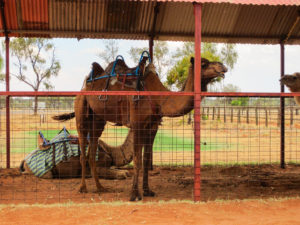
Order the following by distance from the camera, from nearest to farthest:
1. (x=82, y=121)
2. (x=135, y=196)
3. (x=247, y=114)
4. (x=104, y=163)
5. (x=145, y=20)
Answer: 1. (x=135, y=196)
2. (x=82, y=121)
3. (x=104, y=163)
4. (x=145, y=20)
5. (x=247, y=114)

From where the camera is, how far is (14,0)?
318 inches

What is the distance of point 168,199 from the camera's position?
6090 millimetres


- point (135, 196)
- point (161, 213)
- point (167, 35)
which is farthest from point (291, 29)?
point (161, 213)

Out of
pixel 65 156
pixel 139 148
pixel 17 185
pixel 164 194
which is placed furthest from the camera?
pixel 65 156

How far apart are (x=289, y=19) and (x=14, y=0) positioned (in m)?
6.49

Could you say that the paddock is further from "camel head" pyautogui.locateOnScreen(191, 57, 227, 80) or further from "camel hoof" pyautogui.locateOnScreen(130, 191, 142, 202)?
"camel head" pyautogui.locateOnScreen(191, 57, 227, 80)

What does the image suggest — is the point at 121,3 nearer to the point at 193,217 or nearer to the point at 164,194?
the point at 164,194

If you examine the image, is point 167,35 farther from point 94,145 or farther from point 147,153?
point 147,153

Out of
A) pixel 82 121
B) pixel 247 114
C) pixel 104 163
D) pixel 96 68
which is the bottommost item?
pixel 104 163

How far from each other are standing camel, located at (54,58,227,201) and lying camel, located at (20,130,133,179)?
88 cm

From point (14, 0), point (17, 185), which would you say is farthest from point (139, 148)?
point (14, 0)

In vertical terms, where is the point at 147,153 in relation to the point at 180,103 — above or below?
below

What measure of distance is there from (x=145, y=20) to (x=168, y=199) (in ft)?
15.0

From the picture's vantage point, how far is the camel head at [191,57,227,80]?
5.67 metres
